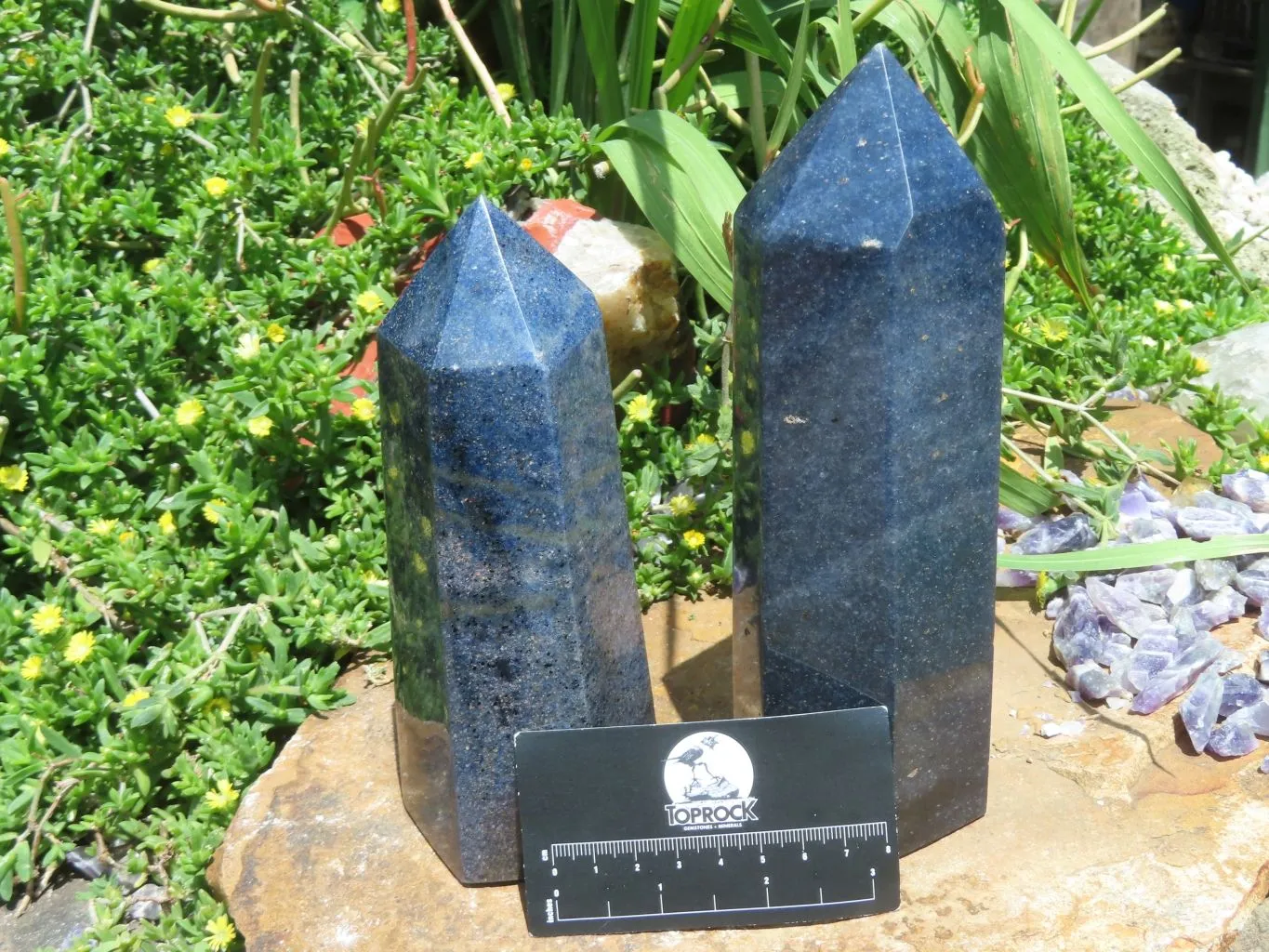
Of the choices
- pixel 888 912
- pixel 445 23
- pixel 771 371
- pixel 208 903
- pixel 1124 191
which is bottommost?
pixel 208 903

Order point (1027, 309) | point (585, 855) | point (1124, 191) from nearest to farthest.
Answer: point (585, 855) < point (1027, 309) < point (1124, 191)

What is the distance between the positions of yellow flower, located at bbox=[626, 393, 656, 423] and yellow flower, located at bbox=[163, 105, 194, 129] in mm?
1077

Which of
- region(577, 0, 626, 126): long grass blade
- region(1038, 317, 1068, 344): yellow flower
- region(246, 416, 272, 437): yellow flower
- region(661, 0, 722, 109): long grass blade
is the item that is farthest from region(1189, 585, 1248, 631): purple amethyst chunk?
region(246, 416, 272, 437): yellow flower

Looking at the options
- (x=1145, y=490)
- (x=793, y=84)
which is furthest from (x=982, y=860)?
(x=793, y=84)

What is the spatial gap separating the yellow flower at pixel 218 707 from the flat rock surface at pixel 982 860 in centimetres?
12

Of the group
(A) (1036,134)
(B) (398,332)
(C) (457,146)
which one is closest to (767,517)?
(B) (398,332)

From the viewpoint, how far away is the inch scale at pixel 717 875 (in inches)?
59.3

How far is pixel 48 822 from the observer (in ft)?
6.24

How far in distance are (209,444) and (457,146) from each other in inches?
31.3

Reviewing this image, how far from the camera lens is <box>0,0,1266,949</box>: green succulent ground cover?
6.24ft

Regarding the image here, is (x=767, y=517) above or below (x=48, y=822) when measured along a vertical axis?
above

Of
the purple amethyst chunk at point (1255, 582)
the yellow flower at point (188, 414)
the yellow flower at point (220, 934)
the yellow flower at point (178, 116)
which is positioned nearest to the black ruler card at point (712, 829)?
the yellow flower at point (220, 934)

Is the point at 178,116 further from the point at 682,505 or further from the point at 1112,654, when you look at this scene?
the point at 1112,654

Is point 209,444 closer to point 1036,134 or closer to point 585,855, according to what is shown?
point 585,855
